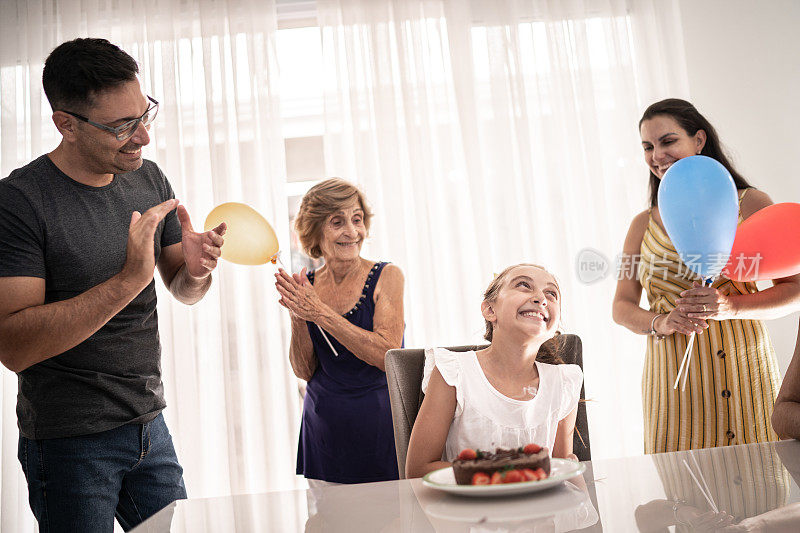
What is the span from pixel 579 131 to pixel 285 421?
2192 mm

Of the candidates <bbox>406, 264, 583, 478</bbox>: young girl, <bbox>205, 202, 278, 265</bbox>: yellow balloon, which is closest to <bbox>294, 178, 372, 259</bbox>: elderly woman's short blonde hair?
<bbox>205, 202, 278, 265</bbox>: yellow balloon

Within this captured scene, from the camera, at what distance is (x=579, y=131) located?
3.54 meters

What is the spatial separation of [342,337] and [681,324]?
39.7 inches

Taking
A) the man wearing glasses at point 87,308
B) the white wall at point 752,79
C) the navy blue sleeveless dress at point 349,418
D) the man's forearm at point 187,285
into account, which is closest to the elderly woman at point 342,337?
the navy blue sleeveless dress at point 349,418

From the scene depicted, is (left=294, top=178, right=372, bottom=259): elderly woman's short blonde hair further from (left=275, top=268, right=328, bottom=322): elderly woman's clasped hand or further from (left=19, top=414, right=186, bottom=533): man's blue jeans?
(left=19, top=414, right=186, bottom=533): man's blue jeans

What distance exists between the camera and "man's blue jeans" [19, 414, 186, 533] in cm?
148

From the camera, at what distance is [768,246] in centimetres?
178

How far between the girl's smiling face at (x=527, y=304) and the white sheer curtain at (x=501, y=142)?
1621 millimetres

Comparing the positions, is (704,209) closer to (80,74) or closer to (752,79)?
(80,74)

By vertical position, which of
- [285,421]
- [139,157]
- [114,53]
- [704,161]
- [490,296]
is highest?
[114,53]

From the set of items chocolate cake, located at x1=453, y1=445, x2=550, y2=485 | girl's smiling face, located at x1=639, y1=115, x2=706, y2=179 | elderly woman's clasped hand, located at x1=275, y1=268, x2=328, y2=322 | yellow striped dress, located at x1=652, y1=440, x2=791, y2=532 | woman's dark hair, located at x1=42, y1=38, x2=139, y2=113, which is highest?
woman's dark hair, located at x1=42, y1=38, x2=139, y2=113

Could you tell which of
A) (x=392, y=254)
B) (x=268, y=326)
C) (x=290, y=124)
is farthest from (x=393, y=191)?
(x=268, y=326)

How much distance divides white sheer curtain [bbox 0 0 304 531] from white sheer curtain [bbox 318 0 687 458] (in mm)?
399

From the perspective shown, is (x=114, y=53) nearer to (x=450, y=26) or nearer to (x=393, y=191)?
(x=393, y=191)
